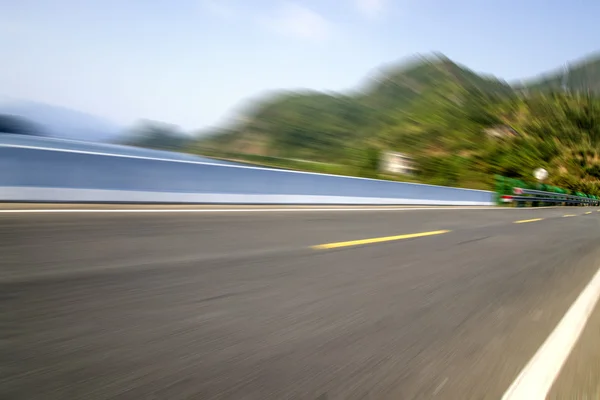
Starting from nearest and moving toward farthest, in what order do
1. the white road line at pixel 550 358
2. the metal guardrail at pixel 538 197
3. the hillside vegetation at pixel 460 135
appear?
the white road line at pixel 550 358, the metal guardrail at pixel 538 197, the hillside vegetation at pixel 460 135

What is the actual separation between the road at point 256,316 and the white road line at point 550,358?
59mm

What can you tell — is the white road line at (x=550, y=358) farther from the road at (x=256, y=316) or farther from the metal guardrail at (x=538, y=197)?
the metal guardrail at (x=538, y=197)

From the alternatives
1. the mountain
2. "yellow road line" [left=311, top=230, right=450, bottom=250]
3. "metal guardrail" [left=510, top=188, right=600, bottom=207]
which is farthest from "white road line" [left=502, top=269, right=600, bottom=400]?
the mountain

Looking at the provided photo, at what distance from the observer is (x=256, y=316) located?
10.2ft

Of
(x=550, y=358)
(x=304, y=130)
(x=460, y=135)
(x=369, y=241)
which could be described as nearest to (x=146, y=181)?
(x=369, y=241)

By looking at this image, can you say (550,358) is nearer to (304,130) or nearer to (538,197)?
(538,197)

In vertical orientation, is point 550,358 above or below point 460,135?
below

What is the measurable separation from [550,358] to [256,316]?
80.6 inches

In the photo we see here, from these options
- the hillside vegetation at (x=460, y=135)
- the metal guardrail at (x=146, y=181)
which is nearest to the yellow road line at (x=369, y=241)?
the metal guardrail at (x=146, y=181)

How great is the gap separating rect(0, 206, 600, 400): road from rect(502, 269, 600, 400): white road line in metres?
0.06

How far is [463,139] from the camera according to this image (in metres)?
127

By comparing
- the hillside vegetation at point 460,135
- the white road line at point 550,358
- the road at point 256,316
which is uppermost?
the hillside vegetation at point 460,135

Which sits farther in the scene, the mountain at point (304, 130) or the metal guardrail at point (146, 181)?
the mountain at point (304, 130)

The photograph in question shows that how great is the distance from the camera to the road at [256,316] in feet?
7.15
